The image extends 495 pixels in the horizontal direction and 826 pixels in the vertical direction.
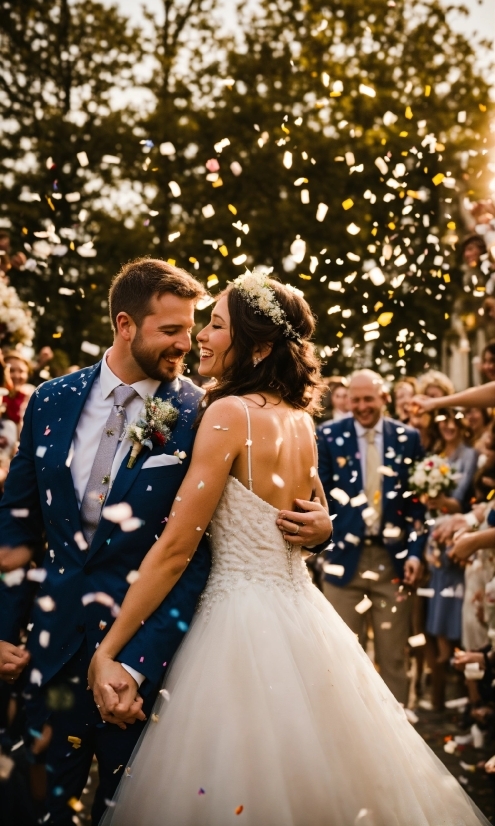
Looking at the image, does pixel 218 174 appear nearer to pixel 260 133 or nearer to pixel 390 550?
pixel 260 133

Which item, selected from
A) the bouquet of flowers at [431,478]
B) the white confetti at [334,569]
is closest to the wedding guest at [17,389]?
the white confetti at [334,569]

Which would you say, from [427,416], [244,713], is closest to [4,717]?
[244,713]

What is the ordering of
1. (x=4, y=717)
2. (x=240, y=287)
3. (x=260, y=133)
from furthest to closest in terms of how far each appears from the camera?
(x=260, y=133), (x=4, y=717), (x=240, y=287)

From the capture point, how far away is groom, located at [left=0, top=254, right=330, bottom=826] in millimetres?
3133

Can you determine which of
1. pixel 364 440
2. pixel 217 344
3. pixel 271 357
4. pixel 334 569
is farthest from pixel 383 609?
pixel 217 344

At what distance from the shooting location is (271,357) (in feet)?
11.5

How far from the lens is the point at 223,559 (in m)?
3.37

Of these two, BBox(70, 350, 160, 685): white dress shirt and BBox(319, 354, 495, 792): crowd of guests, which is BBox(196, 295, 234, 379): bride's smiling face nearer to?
BBox(70, 350, 160, 685): white dress shirt

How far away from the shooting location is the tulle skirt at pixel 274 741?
2855 mm

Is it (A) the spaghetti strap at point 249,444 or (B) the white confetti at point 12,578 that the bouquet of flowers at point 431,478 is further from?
(B) the white confetti at point 12,578

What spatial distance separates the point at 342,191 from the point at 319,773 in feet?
56.3

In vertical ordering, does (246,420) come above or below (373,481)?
above

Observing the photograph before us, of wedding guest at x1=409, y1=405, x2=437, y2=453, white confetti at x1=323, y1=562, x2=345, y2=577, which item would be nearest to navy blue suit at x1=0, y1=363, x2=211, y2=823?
white confetti at x1=323, y1=562, x2=345, y2=577

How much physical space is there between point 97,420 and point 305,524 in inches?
34.8
